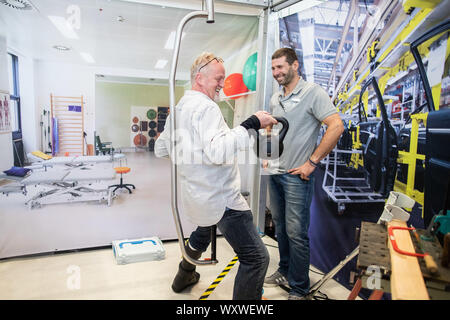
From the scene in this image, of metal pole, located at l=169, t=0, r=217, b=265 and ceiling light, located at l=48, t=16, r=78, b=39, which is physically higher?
ceiling light, located at l=48, t=16, r=78, b=39

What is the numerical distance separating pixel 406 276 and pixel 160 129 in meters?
2.72

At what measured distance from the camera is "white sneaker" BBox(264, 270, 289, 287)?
2.34 m

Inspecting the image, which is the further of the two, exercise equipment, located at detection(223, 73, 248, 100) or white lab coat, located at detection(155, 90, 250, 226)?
exercise equipment, located at detection(223, 73, 248, 100)

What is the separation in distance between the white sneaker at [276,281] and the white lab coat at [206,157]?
1053 mm

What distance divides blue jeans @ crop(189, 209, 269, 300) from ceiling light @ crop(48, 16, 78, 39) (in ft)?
7.47

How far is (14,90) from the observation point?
259cm

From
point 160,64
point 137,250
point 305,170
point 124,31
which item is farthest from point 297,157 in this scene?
point 124,31

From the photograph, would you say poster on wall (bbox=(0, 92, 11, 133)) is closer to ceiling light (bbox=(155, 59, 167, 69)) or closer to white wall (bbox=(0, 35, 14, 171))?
white wall (bbox=(0, 35, 14, 171))

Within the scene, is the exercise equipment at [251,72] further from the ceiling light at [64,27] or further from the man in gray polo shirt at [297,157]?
the ceiling light at [64,27]

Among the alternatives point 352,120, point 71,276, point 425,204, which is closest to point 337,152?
point 352,120

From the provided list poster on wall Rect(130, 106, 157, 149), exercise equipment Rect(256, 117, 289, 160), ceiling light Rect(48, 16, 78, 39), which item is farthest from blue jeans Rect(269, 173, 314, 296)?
ceiling light Rect(48, 16, 78, 39)

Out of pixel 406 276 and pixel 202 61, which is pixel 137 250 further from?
pixel 406 276

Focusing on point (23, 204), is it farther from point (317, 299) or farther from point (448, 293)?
point (448, 293)

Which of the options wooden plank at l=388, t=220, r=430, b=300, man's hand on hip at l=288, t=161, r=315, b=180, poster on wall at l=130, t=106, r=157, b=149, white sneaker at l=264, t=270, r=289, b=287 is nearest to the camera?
wooden plank at l=388, t=220, r=430, b=300
